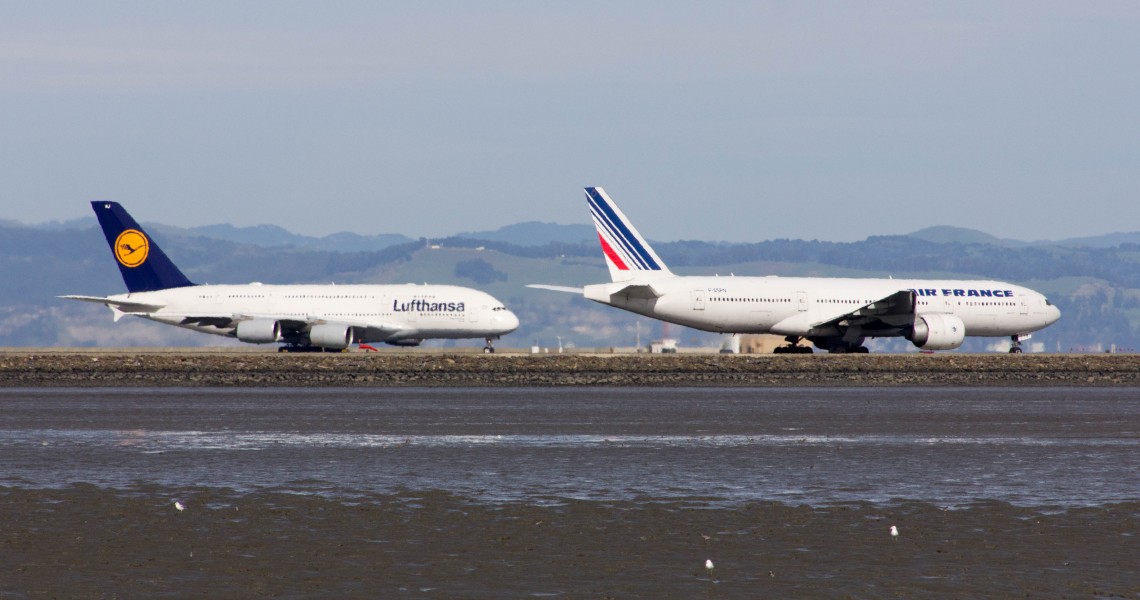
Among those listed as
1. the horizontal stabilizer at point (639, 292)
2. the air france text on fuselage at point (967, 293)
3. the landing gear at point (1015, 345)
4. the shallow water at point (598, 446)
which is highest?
the air france text on fuselage at point (967, 293)

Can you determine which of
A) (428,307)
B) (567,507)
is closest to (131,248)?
(428,307)

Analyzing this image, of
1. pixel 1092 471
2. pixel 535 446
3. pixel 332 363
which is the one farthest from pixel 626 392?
pixel 1092 471

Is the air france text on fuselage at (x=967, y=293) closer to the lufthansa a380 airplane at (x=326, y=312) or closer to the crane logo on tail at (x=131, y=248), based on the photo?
the lufthansa a380 airplane at (x=326, y=312)

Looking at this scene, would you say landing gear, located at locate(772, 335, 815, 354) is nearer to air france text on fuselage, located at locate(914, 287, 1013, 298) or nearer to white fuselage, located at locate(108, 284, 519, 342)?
air france text on fuselage, located at locate(914, 287, 1013, 298)

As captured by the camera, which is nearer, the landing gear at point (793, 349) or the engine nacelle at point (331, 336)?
the engine nacelle at point (331, 336)

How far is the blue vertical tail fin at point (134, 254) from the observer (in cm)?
9325

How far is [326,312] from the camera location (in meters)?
89.6

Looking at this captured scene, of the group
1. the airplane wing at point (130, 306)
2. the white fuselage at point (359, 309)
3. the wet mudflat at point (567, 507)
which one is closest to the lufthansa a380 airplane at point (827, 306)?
the white fuselage at point (359, 309)

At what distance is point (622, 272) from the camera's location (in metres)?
89.7

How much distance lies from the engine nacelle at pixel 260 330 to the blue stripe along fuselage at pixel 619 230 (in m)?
20.5

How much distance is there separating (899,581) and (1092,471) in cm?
1406

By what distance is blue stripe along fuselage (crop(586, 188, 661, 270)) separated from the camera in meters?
A: 89.8

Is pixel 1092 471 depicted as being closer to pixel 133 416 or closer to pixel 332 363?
pixel 133 416

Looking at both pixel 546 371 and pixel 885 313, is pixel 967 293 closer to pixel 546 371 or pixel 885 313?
pixel 885 313
